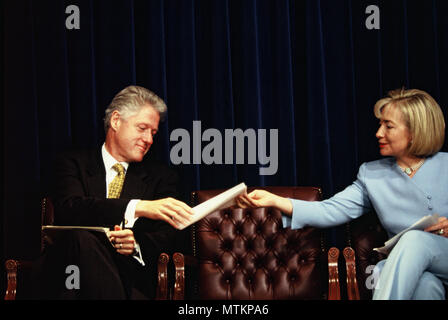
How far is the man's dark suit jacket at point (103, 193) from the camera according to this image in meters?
2.54

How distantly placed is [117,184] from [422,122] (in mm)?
1785

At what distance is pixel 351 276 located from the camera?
259 cm

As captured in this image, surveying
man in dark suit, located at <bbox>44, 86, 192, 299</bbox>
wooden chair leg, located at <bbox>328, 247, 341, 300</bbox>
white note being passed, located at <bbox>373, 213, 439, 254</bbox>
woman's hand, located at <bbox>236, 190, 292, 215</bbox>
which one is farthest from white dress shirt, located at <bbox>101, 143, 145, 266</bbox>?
white note being passed, located at <bbox>373, 213, 439, 254</bbox>

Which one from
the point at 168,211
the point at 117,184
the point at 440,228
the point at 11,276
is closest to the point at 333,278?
the point at 440,228

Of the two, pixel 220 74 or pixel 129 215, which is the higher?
pixel 220 74

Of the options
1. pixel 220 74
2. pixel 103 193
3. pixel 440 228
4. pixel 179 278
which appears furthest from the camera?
pixel 220 74

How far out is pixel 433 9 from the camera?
3.24 metres

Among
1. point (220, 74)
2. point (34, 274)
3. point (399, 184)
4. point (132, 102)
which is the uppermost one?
point (220, 74)

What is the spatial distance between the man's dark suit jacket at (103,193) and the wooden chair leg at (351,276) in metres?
1.00

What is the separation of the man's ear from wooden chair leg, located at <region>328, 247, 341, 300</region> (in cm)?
147

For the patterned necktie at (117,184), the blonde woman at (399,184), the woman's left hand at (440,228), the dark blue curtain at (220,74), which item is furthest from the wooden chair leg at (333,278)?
the patterned necktie at (117,184)

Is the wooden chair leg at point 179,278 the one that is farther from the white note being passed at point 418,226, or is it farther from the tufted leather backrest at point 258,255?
the white note being passed at point 418,226

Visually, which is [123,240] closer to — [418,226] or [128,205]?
[128,205]

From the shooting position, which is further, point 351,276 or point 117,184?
point 117,184
